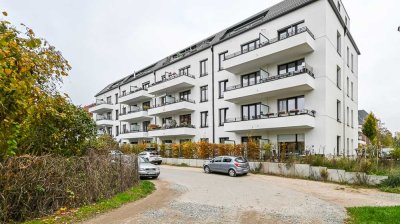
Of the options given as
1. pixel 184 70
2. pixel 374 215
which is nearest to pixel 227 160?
pixel 374 215

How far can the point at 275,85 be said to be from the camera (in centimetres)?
2184

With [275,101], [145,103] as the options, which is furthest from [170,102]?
[275,101]

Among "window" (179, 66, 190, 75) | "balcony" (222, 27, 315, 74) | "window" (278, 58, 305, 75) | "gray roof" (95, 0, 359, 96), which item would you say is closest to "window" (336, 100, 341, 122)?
"window" (278, 58, 305, 75)

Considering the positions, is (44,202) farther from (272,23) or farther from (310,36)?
(272,23)

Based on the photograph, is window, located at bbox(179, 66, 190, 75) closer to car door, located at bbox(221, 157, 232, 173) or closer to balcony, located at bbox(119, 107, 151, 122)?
balcony, located at bbox(119, 107, 151, 122)

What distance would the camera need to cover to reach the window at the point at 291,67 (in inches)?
874

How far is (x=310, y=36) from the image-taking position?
67.8 ft

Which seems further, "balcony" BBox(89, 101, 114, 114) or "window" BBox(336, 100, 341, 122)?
"balcony" BBox(89, 101, 114, 114)

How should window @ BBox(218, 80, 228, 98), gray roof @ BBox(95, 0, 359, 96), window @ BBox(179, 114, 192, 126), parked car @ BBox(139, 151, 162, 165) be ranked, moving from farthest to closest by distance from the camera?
window @ BBox(179, 114, 192, 126) < window @ BBox(218, 80, 228, 98) < parked car @ BBox(139, 151, 162, 165) < gray roof @ BBox(95, 0, 359, 96)

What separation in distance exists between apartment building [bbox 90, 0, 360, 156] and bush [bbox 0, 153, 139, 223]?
735 centimetres

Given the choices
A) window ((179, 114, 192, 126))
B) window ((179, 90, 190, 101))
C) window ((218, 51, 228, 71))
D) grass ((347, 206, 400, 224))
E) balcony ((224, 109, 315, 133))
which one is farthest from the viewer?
window ((179, 90, 190, 101))

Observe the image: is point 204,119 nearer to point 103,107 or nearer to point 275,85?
point 275,85

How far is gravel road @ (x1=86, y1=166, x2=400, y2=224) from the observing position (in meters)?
8.23

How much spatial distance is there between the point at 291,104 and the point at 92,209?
18337 millimetres
